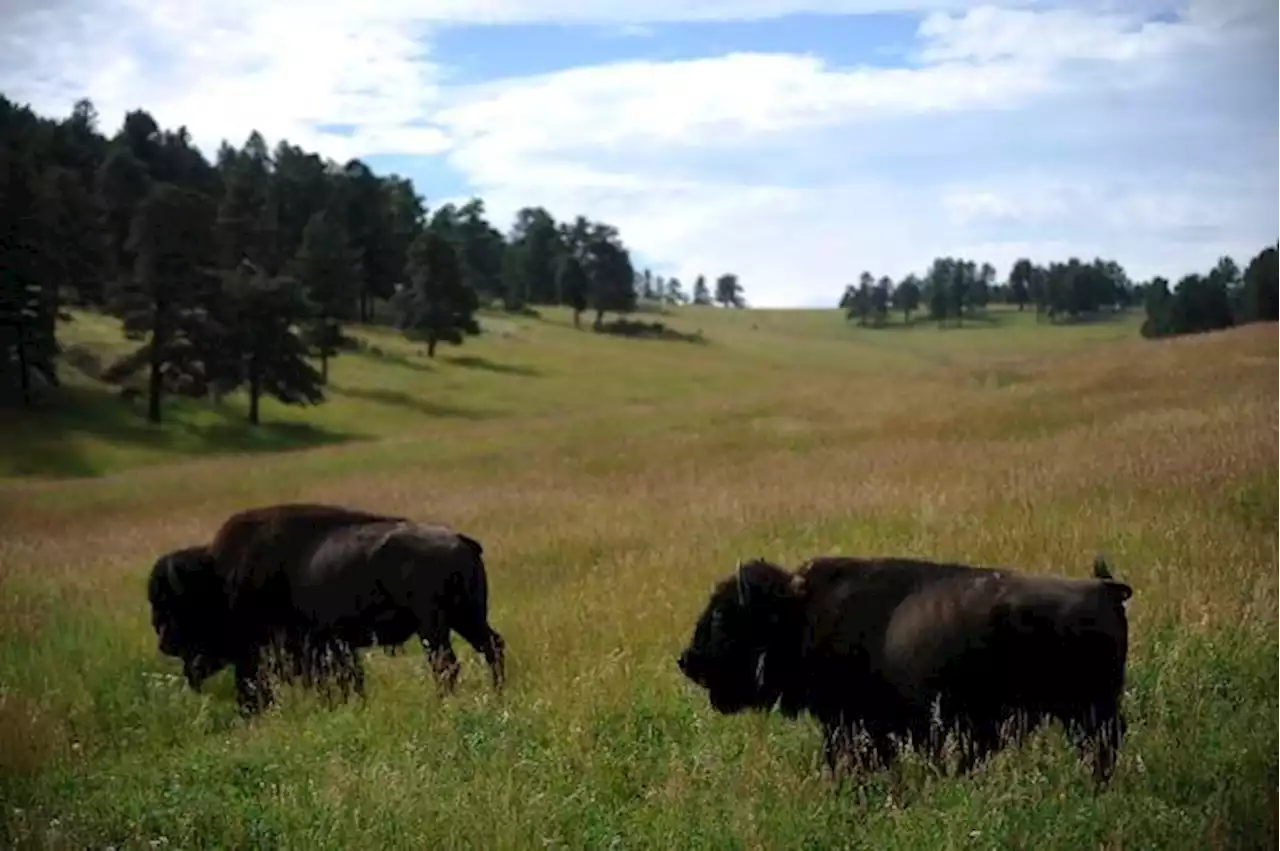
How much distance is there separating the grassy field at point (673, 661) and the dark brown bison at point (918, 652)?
245 mm

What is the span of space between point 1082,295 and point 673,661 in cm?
7357

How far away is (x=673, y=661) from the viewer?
8.99m

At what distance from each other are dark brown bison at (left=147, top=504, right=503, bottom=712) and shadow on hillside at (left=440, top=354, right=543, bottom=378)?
198 ft

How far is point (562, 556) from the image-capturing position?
46.7ft

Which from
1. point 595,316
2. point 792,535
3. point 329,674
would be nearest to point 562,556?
point 792,535

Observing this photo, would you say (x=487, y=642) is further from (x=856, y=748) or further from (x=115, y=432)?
(x=115, y=432)

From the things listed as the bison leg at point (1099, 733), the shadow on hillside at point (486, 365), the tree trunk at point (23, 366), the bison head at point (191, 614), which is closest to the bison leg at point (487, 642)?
the bison head at point (191, 614)

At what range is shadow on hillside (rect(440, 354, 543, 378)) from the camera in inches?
2815

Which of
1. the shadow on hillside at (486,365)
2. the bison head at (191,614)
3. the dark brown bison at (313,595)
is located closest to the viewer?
the dark brown bison at (313,595)

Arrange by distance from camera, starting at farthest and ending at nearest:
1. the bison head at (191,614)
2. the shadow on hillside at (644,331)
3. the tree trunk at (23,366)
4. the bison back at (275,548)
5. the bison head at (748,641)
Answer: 1. the shadow on hillside at (644,331)
2. the tree trunk at (23,366)
3. the bison head at (191,614)
4. the bison back at (275,548)
5. the bison head at (748,641)

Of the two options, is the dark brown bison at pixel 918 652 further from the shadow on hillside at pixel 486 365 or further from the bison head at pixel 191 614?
the shadow on hillside at pixel 486 365

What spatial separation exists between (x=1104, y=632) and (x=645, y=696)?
3205 millimetres

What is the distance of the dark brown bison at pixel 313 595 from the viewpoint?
930 centimetres

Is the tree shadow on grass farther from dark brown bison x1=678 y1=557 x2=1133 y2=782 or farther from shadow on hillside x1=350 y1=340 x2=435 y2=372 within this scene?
dark brown bison x1=678 y1=557 x2=1133 y2=782
